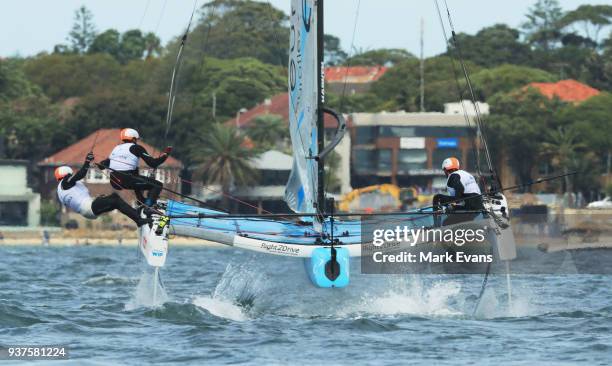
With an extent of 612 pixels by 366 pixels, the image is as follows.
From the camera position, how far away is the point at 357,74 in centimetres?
10381

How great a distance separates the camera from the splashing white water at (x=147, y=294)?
15820mm

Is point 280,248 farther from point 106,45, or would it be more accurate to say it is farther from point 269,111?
point 106,45

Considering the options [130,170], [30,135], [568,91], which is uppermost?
[568,91]

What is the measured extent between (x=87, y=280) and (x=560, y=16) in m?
86.3

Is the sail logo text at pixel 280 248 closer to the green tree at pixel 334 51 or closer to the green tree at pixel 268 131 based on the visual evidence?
the green tree at pixel 268 131

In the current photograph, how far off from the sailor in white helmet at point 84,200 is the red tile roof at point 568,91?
57713 millimetres

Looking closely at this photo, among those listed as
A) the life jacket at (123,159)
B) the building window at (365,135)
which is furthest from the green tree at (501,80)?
the life jacket at (123,159)

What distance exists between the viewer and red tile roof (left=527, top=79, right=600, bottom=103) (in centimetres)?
7206

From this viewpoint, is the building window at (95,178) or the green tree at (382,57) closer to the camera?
the building window at (95,178)

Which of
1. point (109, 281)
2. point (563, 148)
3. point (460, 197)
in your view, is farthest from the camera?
point (563, 148)

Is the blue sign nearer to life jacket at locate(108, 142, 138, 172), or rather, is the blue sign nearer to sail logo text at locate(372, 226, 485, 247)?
sail logo text at locate(372, 226, 485, 247)

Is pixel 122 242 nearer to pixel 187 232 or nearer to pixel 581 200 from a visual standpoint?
pixel 581 200

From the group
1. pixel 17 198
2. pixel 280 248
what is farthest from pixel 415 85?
pixel 280 248

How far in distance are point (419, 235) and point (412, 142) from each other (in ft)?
160
